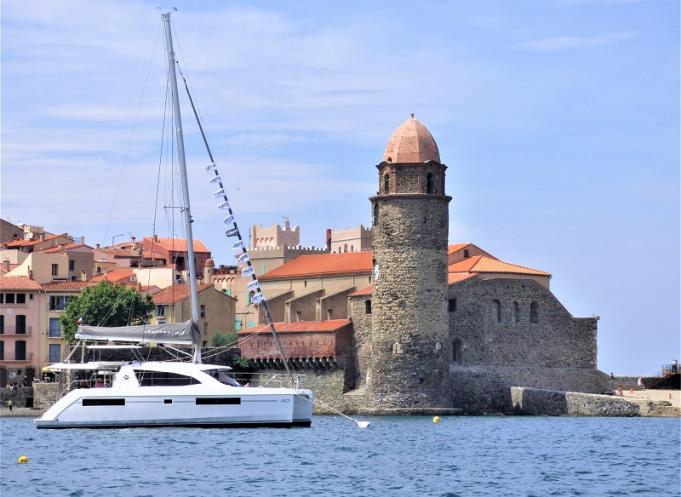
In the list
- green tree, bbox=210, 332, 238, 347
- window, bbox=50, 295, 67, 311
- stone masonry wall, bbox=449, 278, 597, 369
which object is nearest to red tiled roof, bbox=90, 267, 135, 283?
window, bbox=50, 295, 67, 311

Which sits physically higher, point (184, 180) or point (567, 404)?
point (184, 180)

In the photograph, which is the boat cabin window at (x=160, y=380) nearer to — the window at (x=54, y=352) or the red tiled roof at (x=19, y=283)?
the window at (x=54, y=352)

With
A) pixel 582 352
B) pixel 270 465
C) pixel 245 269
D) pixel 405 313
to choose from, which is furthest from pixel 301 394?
pixel 582 352

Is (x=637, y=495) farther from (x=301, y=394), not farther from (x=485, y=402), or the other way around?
(x=485, y=402)

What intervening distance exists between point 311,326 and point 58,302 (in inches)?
625

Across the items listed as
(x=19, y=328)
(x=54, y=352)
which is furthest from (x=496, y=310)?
(x=19, y=328)

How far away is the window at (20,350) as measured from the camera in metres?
84.0

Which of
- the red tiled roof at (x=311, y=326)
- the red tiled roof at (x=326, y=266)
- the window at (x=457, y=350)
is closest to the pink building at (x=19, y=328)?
the red tiled roof at (x=311, y=326)

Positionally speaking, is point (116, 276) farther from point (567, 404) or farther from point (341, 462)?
point (341, 462)

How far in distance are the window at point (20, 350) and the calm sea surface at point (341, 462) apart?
24219 mm

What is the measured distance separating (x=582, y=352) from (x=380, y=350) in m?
11.8

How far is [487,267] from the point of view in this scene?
78250mm

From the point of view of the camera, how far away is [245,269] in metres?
59.3

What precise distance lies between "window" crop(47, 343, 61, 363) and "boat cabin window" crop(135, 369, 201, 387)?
29.6m
